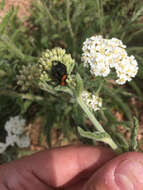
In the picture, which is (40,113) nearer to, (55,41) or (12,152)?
(12,152)

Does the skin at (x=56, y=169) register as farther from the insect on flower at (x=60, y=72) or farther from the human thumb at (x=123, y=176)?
the insect on flower at (x=60, y=72)

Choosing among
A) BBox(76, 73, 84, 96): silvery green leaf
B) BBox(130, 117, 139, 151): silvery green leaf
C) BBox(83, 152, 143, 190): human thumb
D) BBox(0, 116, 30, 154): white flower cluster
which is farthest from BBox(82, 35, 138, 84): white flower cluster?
BBox(0, 116, 30, 154): white flower cluster

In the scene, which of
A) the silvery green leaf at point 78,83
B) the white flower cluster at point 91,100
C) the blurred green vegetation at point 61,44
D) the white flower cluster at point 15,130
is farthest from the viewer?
the white flower cluster at point 15,130

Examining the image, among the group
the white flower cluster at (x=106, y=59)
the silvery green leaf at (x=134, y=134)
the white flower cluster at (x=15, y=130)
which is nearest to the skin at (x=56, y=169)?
the silvery green leaf at (x=134, y=134)

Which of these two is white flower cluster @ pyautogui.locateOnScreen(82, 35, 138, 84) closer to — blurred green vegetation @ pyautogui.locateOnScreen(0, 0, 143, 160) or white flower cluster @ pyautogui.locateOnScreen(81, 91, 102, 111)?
white flower cluster @ pyautogui.locateOnScreen(81, 91, 102, 111)

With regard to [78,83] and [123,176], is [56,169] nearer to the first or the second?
[123,176]

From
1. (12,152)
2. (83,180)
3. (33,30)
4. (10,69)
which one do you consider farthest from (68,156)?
(33,30)

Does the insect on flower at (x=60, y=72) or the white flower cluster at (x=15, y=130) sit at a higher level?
the insect on flower at (x=60, y=72)

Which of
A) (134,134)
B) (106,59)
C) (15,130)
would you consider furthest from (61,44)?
(134,134)
